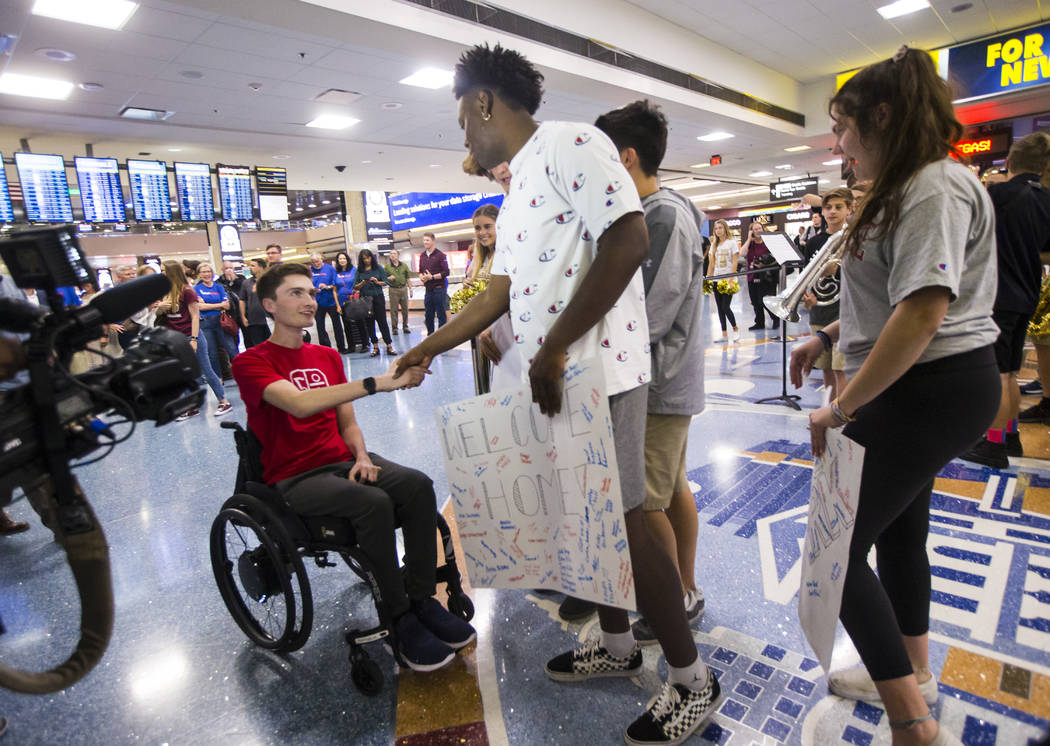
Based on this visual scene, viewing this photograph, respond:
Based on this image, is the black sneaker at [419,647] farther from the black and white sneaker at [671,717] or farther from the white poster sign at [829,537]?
the white poster sign at [829,537]

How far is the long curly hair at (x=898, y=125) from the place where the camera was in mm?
1051

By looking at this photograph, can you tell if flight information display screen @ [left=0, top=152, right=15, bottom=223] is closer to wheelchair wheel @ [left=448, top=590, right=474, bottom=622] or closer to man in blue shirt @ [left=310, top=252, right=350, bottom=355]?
man in blue shirt @ [left=310, top=252, right=350, bottom=355]

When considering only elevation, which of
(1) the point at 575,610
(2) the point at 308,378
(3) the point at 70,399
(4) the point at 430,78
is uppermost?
(4) the point at 430,78

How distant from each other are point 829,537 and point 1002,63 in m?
10.5

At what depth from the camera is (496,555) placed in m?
1.50

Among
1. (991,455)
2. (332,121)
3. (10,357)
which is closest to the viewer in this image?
(10,357)

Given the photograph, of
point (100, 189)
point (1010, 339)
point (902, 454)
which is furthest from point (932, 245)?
point (100, 189)

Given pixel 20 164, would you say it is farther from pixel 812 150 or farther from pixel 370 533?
pixel 812 150

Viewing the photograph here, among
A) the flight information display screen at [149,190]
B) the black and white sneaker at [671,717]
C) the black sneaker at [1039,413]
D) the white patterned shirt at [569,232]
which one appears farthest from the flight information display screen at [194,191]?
the black sneaker at [1039,413]

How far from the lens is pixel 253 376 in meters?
1.81

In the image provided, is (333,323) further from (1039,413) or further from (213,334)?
(1039,413)

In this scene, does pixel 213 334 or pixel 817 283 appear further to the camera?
pixel 213 334

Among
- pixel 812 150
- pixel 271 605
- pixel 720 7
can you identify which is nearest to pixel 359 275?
pixel 720 7

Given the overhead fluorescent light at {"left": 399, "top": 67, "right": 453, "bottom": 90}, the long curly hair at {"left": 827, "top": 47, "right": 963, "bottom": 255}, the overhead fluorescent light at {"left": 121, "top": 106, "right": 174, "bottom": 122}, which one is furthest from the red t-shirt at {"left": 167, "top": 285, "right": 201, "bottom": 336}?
the long curly hair at {"left": 827, "top": 47, "right": 963, "bottom": 255}
